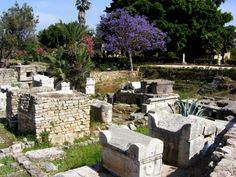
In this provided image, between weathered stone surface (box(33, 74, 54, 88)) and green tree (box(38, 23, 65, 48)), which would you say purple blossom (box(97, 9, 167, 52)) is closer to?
weathered stone surface (box(33, 74, 54, 88))

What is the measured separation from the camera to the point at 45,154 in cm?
959

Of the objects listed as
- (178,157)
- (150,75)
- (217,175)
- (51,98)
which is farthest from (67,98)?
(150,75)

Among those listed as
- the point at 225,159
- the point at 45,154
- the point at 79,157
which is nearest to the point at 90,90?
the point at 45,154

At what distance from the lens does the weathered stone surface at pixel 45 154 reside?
9.37m

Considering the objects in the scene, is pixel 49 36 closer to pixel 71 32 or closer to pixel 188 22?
pixel 71 32

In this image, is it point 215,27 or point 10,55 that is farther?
point 10,55

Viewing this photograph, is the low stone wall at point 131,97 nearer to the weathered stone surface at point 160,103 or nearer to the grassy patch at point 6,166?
the weathered stone surface at point 160,103

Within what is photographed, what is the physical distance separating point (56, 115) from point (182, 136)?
17.1 feet

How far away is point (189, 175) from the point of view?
22.7 ft

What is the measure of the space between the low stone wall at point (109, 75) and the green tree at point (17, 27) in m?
12.3

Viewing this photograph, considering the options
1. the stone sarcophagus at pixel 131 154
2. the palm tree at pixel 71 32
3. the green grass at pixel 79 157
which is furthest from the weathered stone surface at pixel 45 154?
the palm tree at pixel 71 32

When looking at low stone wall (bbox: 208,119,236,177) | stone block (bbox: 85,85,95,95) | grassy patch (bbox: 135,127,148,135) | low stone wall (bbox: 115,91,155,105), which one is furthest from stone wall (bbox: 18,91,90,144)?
stone block (bbox: 85,85,95,95)

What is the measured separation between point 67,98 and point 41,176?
382 cm

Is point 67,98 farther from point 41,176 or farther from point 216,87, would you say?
point 216,87
